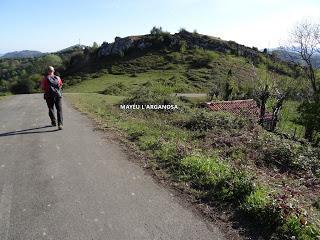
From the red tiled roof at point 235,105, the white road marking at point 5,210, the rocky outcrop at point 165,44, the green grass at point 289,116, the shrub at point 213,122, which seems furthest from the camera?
the rocky outcrop at point 165,44

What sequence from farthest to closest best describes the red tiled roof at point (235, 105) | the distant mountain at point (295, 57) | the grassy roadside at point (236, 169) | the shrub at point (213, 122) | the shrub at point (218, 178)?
1. the distant mountain at point (295, 57)
2. the red tiled roof at point (235, 105)
3. the shrub at point (213, 122)
4. the shrub at point (218, 178)
5. the grassy roadside at point (236, 169)

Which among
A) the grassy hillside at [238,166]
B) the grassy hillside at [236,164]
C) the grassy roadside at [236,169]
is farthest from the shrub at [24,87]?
the grassy roadside at [236,169]

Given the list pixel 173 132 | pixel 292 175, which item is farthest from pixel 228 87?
pixel 292 175

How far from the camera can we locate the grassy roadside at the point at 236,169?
5738 millimetres

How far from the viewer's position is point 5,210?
6.10 m

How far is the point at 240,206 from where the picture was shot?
623 centimetres

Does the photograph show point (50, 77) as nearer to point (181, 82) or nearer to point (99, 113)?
point (99, 113)

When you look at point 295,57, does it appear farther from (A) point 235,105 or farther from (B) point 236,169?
(B) point 236,169

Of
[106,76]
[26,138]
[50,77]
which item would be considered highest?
[50,77]

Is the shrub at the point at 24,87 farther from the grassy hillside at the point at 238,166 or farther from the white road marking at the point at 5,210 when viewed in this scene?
the white road marking at the point at 5,210

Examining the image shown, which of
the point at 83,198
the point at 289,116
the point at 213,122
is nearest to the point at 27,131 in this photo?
the point at 83,198

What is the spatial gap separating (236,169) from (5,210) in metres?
4.51

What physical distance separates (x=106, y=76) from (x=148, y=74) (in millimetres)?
9167

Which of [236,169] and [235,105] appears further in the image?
[235,105]
